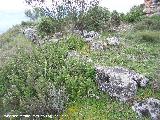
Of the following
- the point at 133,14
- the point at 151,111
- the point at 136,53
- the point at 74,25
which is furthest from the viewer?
the point at 133,14

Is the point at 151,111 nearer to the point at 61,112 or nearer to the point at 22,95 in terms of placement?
the point at 61,112

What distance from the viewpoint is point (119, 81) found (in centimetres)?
1585

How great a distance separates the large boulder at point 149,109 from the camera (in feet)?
48.5

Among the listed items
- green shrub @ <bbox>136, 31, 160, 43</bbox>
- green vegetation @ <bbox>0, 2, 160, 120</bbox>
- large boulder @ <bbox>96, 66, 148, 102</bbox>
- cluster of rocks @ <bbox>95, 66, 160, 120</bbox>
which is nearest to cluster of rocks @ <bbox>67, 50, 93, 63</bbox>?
green vegetation @ <bbox>0, 2, 160, 120</bbox>

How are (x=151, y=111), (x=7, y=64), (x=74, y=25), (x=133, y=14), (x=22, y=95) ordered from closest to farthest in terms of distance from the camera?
(x=151, y=111)
(x=22, y=95)
(x=7, y=64)
(x=74, y=25)
(x=133, y=14)

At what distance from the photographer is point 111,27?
2400 cm

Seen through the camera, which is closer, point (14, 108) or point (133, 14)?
point (14, 108)

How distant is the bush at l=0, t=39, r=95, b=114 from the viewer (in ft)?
50.1

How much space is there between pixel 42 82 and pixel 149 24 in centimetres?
967

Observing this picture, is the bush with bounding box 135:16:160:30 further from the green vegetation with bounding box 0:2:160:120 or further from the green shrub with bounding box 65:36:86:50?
the green shrub with bounding box 65:36:86:50

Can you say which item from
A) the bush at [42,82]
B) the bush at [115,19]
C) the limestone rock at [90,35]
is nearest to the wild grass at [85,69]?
the bush at [42,82]

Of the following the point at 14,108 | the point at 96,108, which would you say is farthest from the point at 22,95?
the point at 96,108

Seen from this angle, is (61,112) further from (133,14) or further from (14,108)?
(133,14)

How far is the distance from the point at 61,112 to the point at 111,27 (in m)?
9.67
